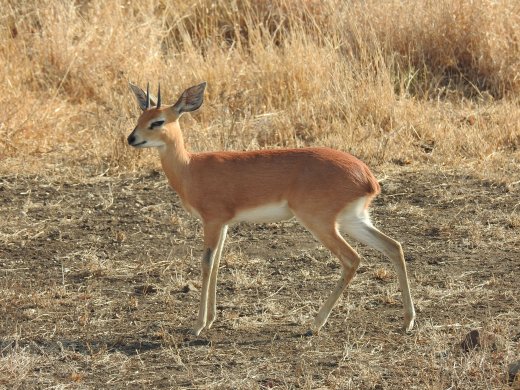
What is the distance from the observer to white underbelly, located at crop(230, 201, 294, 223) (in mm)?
6004

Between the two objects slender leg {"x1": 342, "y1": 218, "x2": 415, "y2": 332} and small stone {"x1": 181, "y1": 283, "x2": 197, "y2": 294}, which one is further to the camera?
small stone {"x1": 181, "y1": 283, "x2": 197, "y2": 294}

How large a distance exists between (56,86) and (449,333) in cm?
614

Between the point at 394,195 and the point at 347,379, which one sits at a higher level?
the point at 347,379

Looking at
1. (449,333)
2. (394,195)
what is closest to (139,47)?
(394,195)

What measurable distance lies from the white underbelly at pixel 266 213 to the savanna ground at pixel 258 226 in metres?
0.61

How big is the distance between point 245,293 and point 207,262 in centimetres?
69

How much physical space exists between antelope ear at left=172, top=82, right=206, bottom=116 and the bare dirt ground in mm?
1182

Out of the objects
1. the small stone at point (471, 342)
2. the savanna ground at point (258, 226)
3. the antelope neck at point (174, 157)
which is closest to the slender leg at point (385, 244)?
the savanna ground at point (258, 226)

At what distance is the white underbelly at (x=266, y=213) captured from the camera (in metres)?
6.00

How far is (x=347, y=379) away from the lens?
5320 mm

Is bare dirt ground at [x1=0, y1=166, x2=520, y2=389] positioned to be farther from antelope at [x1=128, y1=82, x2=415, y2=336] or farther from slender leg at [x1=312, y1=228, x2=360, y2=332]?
antelope at [x1=128, y1=82, x2=415, y2=336]

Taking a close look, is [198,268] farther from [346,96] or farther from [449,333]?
[346,96]

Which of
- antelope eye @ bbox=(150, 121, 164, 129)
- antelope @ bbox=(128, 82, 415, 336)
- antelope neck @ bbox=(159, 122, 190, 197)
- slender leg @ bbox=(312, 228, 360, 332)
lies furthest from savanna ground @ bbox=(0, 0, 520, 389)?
antelope eye @ bbox=(150, 121, 164, 129)

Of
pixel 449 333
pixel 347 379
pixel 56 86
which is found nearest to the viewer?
pixel 347 379
